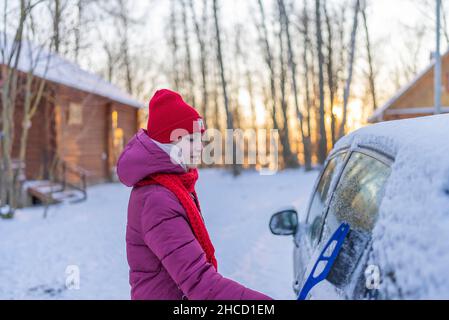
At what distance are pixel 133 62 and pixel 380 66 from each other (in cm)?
2257

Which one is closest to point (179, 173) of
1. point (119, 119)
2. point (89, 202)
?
point (89, 202)

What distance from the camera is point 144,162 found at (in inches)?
70.9

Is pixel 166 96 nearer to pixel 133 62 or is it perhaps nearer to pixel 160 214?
pixel 160 214

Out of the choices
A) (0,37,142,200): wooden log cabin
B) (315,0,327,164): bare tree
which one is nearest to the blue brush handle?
(0,37,142,200): wooden log cabin

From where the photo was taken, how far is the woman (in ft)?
5.18

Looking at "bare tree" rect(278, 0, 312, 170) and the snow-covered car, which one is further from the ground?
"bare tree" rect(278, 0, 312, 170)

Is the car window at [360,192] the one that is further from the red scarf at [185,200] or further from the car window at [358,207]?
the red scarf at [185,200]

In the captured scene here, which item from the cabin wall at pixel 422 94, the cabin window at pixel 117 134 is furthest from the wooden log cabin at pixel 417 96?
the cabin window at pixel 117 134

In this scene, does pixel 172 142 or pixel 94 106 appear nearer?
pixel 172 142

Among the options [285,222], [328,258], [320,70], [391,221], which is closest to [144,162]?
[328,258]

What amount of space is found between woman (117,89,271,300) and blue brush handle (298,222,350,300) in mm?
347

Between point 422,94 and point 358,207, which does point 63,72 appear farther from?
point 358,207

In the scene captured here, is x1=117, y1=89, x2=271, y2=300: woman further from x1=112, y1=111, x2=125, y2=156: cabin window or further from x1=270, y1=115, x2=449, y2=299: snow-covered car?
x1=112, y1=111, x2=125, y2=156: cabin window

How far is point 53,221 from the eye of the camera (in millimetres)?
12117
